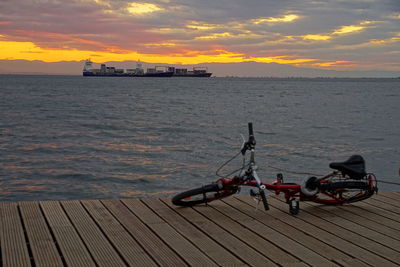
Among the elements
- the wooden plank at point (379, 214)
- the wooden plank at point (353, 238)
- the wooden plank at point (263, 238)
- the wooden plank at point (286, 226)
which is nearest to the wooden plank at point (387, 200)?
the wooden plank at point (379, 214)

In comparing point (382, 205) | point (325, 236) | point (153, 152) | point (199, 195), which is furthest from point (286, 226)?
point (153, 152)

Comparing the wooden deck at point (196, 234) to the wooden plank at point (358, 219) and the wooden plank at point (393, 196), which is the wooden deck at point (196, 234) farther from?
the wooden plank at point (393, 196)

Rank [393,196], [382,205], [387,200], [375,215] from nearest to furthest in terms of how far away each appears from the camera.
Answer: [375,215], [382,205], [387,200], [393,196]

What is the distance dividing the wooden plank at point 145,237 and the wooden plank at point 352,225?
1924 millimetres

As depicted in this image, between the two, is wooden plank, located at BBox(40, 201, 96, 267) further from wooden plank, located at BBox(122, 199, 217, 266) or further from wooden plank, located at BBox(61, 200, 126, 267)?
wooden plank, located at BBox(122, 199, 217, 266)

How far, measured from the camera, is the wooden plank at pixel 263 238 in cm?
416

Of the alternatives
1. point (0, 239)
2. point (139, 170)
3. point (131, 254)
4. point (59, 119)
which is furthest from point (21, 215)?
point (59, 119)

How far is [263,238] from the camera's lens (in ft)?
15.5

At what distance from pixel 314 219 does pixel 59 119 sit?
31559 millimetres

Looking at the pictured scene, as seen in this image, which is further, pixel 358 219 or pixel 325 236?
pixel 358 219

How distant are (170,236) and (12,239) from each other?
1393mm

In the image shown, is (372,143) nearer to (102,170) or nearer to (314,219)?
(102,170)

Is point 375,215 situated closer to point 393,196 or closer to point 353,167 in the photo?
point 353,167

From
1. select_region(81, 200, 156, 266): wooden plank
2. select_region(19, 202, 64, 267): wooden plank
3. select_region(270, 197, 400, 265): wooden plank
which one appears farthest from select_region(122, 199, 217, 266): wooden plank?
select_region(270, 197, 400, 265): wooden plank
